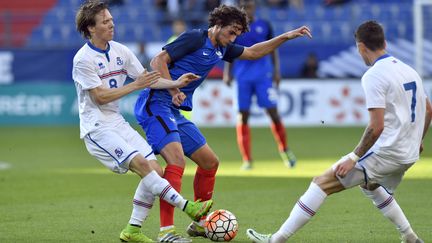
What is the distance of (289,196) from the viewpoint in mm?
11680

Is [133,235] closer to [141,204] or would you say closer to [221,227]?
[141,204]

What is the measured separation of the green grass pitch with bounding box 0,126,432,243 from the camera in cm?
906

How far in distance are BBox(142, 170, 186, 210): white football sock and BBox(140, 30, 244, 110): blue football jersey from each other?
982 millimetres

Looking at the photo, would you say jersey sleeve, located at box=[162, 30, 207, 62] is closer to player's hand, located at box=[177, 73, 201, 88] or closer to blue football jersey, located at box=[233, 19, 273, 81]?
player's hand, located at box=[177, 73, 201, 88]

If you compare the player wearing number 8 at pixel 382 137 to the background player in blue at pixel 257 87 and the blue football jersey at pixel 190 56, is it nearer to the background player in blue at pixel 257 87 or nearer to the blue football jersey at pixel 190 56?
the blue football jersey at pixel 190 56

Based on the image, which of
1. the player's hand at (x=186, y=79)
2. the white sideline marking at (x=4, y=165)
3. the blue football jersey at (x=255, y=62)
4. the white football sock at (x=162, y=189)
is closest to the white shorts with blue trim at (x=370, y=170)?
the white football sock at (x=162, y=189)

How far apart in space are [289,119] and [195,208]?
15507mm

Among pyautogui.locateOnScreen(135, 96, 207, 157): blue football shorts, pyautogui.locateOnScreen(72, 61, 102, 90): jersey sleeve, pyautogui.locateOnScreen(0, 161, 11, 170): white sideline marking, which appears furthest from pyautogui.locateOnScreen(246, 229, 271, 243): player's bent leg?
pyautogui.locateOnScreen(0, 161, 11, 170): white sideline marking

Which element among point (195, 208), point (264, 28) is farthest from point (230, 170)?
point (195, 208)

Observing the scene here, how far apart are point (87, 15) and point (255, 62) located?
7.10 m

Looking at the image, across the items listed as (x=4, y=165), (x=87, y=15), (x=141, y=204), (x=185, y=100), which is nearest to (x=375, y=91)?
(x=185, y=100)

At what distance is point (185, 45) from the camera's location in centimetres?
886

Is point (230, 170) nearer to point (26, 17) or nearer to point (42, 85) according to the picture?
point (42, 85)

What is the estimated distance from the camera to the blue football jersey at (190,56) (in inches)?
349
